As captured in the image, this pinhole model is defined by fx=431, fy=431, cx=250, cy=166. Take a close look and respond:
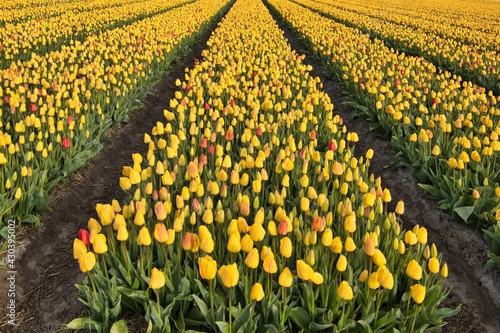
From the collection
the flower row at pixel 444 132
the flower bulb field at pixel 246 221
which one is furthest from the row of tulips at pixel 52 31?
the flower row at pixel 444 132

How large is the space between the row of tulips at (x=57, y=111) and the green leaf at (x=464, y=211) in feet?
12.8

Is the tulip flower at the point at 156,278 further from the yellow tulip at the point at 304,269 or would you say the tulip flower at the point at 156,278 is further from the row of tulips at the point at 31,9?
→ the row of tulips at the point at 31,9

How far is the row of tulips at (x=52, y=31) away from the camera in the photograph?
30.3 feet

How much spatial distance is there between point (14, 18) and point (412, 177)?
15690 millimetres

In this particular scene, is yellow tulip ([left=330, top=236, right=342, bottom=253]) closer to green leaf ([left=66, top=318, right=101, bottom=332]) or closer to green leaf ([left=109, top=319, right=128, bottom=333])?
green leaf ([left=109, top=319, right=128, bottom=333])

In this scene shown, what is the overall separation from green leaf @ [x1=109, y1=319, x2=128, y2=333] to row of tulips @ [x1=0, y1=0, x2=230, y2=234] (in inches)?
62.2

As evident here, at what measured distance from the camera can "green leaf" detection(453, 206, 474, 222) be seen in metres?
4.11

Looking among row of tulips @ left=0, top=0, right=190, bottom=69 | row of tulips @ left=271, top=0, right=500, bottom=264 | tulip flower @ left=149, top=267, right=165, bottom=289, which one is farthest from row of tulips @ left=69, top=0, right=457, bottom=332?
row of tulips @ left=0, top=0, right=190, bottom=69

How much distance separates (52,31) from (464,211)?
11.0 m

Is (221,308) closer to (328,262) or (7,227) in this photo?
(328,262)

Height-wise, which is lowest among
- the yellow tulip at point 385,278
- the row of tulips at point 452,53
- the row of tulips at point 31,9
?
the row of tulips at point 31,9

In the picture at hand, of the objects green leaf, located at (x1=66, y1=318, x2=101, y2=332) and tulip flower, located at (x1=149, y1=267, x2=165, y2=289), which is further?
green leaf, located at (x1=66, y1=318, x2=101, y2=332)

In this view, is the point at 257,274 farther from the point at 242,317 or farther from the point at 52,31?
the point at 52,31

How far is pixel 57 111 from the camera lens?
18.2 feet
